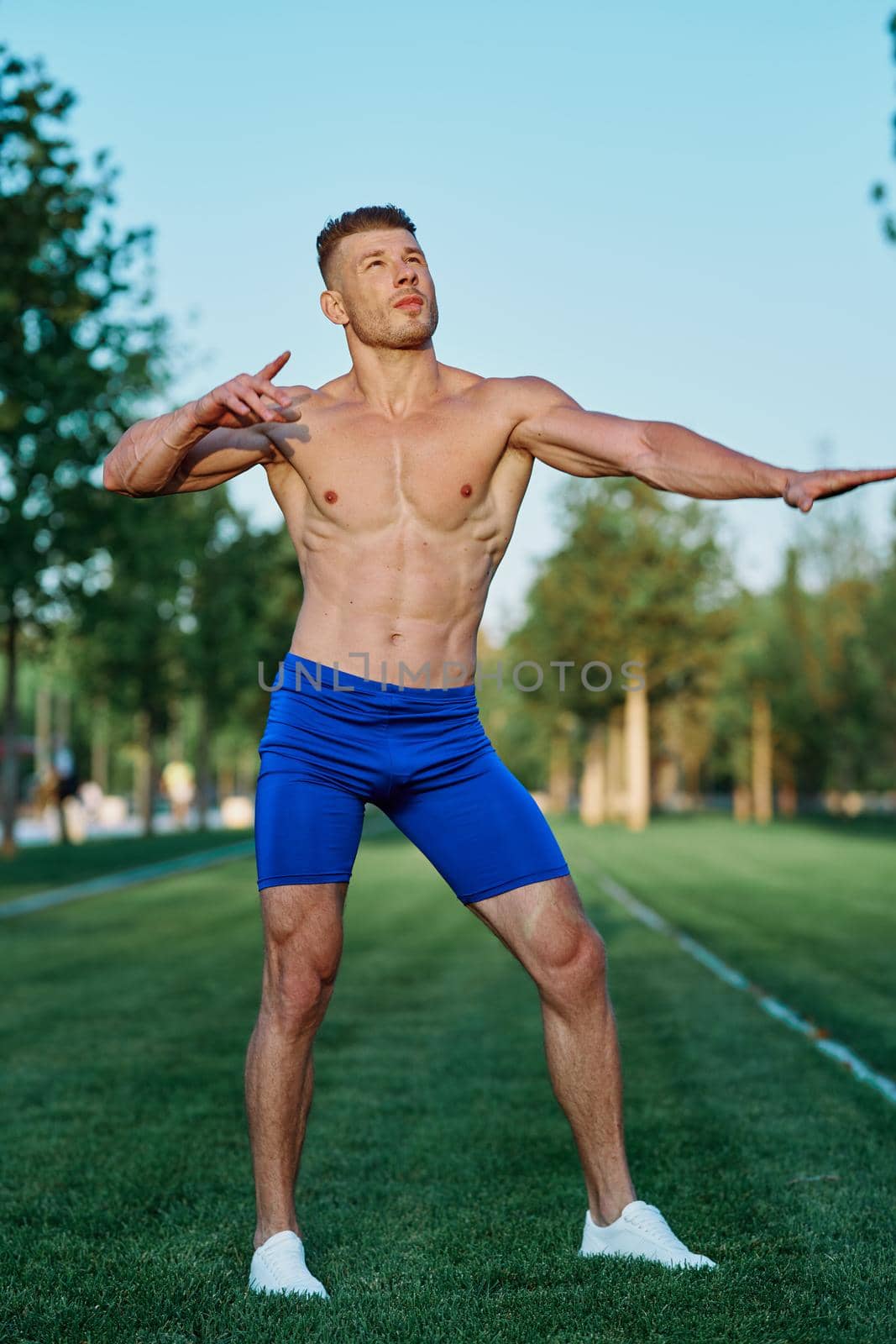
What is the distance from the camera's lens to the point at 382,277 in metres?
4.22

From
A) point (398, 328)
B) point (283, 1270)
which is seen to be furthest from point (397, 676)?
point (283, 1270)

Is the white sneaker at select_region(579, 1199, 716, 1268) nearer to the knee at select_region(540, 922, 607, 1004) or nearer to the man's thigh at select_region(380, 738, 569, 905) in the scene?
the knee at select_region(540, 922, 607, 1004)

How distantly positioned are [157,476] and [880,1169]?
3211 mm

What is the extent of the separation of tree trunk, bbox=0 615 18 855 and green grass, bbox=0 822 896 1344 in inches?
621

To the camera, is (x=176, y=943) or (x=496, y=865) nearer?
(x=496, y=865)

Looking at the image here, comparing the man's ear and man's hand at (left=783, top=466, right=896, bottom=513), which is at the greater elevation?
the man's ear

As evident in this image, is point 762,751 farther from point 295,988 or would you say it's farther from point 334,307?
point 295,988

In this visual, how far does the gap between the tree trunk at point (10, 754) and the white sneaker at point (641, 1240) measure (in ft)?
76.5

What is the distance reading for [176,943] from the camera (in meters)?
13.6

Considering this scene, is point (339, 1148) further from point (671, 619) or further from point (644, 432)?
point (671, 619)

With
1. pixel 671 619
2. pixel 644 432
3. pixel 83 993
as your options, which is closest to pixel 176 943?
pixel 83 993

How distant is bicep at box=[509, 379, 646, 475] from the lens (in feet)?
13.3

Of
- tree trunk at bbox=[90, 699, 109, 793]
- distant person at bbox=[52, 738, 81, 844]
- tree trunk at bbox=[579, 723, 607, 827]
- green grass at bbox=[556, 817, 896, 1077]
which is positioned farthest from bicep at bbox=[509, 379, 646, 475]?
tree trunk at bbox=[579, 723, 607, 827]

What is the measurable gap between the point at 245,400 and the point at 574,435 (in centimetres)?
89
